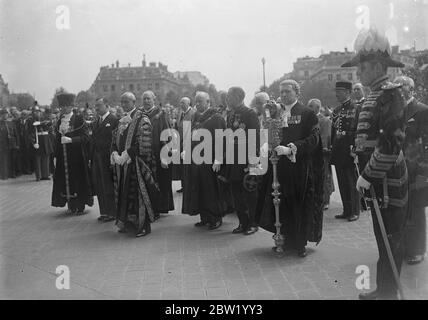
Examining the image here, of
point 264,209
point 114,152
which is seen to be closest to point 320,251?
point 264,209

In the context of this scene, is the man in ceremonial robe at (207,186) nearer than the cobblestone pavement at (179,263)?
No

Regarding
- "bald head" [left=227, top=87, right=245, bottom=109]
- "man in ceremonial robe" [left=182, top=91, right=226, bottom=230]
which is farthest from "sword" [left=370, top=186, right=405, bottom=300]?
"man in ceremonial robe" [left=182, top=91, right=226, bottom=230]

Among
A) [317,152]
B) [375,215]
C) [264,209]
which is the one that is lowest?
[264,209]

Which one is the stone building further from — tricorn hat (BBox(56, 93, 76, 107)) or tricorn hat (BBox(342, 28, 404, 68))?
tricorn hat (BBox(342, 28, 404, 68))

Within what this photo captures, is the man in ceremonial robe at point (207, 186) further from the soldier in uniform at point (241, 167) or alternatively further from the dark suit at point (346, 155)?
the dark suit at point (346, 155)

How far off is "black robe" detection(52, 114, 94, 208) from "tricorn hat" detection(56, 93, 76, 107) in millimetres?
260

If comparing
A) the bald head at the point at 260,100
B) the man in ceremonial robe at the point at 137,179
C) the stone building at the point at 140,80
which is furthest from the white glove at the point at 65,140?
the stone building at the point at 140,80

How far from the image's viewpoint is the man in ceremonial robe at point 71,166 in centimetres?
867

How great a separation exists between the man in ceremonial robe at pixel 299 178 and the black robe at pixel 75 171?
4285mm

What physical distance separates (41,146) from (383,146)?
40.9 ft

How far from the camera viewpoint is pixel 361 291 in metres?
4.41

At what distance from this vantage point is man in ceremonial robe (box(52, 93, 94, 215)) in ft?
28.5

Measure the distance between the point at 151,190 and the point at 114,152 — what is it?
Answer: 83cm
